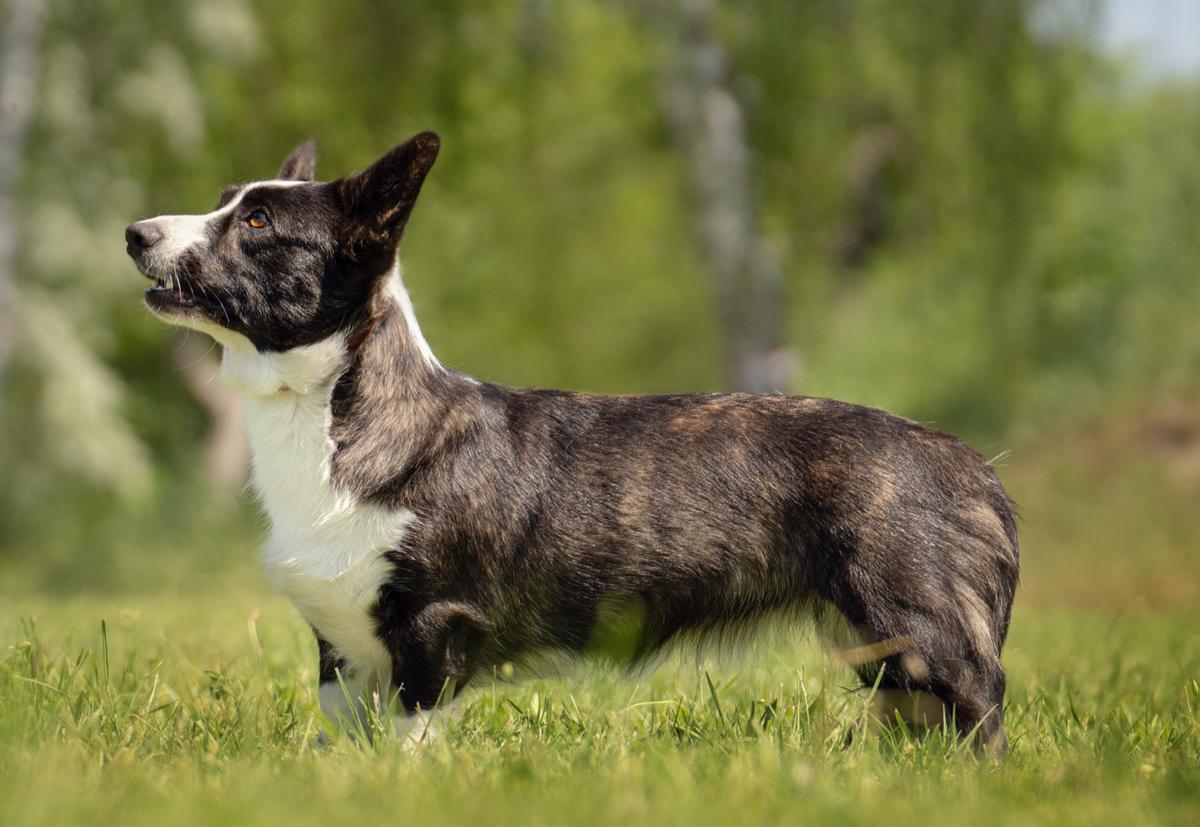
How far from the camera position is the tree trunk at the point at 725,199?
12078mm

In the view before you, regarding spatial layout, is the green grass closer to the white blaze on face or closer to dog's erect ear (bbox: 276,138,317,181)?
the white blaze on face

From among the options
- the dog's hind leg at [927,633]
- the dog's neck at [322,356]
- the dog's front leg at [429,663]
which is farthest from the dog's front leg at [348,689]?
the dog's hind leg at [927,633]

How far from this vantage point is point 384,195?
4035mm

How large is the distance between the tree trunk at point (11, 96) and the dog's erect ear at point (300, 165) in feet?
23.7

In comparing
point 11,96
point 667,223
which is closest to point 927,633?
point 11,96

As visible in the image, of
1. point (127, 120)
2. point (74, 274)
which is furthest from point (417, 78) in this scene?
point (74, 274)

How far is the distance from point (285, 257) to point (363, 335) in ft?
1.02

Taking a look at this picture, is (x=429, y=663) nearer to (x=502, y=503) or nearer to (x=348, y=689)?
(x=348, y=689)

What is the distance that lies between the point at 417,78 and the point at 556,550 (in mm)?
11204

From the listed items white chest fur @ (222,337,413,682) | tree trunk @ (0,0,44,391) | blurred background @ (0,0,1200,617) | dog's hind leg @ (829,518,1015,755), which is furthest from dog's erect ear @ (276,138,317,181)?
tree trunk @ (0,0,44,391)

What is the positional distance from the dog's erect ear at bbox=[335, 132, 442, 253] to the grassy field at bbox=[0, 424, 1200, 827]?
1.30 metres

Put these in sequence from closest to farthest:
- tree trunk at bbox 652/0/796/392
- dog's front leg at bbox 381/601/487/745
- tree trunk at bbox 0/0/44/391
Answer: dog's front leg at bbox 381/601/487/745
tree trunk at bbox 0/0/44/391
tree trunk at bbox 652/0/796/392

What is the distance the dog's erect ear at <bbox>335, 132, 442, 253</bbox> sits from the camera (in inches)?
157

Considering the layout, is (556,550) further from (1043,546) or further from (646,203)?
(646,203)
